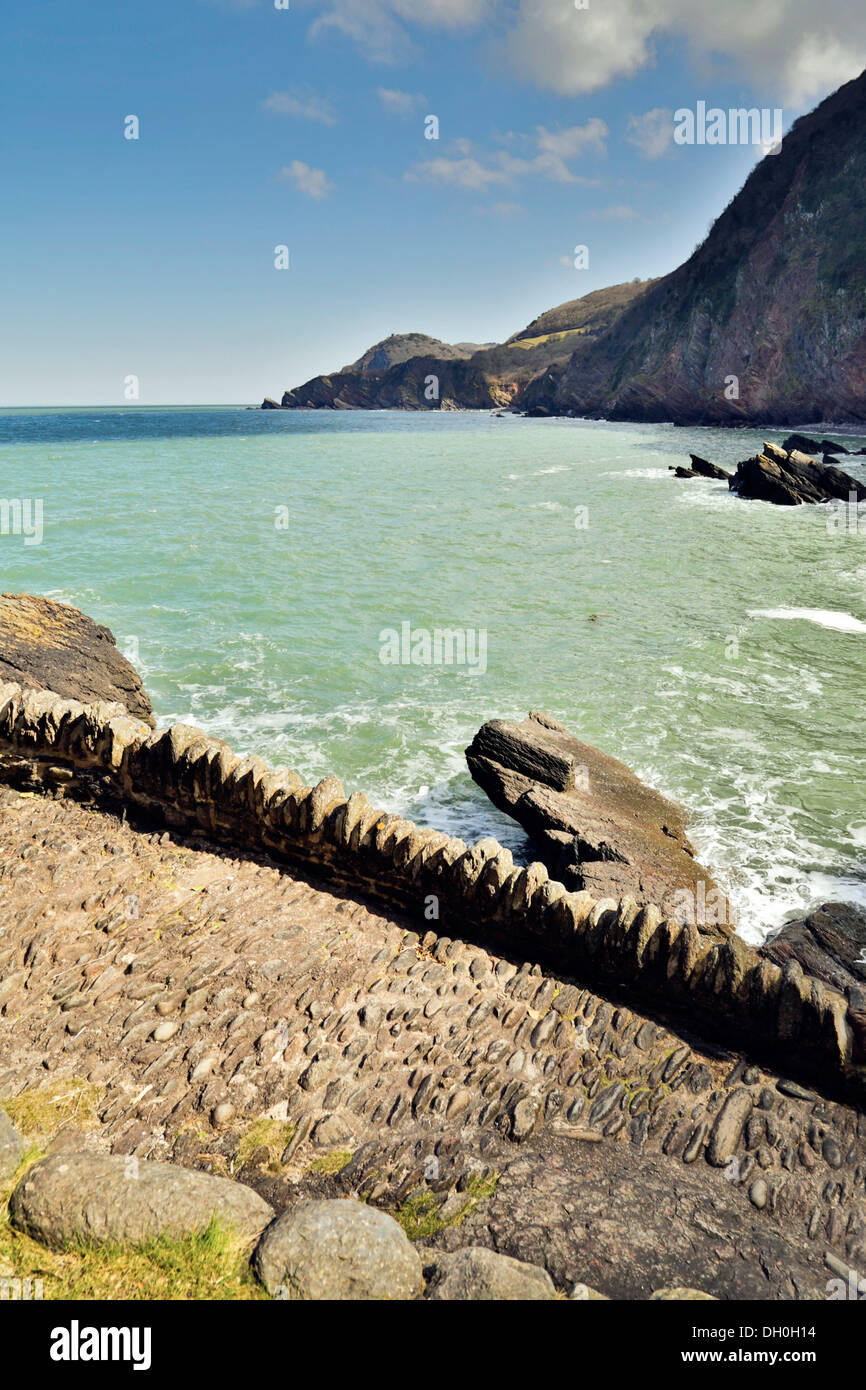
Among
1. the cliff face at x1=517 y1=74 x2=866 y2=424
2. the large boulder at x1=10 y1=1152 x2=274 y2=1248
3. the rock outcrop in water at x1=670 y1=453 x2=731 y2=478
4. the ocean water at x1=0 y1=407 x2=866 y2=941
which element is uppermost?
the cliff face at x1=517 y1=74 x2=866 y2=424

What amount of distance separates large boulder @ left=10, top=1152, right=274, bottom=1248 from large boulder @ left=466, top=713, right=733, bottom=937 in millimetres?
5678

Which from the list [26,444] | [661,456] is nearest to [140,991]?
[661,456]

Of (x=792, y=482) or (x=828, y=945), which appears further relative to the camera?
(x=792, y=482)

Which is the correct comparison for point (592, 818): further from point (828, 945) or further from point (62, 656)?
point (62, 656)

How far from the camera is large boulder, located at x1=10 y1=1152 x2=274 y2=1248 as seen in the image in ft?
13.3

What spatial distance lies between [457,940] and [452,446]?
3976 inches

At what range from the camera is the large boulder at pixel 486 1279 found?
155 inches

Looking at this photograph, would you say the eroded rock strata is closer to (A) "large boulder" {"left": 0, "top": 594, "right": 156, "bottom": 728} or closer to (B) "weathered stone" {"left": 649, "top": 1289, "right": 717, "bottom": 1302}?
(B) "weathered stone" {"left": 649, "top": 1289, "right": 717, "bottom": 1302}

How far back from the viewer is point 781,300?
95.8m

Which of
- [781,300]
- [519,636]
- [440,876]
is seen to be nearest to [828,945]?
[440,876]

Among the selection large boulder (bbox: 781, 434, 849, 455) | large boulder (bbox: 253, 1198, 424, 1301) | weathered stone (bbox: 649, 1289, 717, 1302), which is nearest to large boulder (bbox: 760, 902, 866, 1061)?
weathered stone (bbox: 649, 1289, 717, 1302)

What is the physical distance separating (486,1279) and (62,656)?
12.3 m

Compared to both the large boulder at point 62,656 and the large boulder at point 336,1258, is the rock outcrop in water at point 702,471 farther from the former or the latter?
the large boulder at point 336,1258

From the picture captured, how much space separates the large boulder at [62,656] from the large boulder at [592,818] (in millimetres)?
6755
